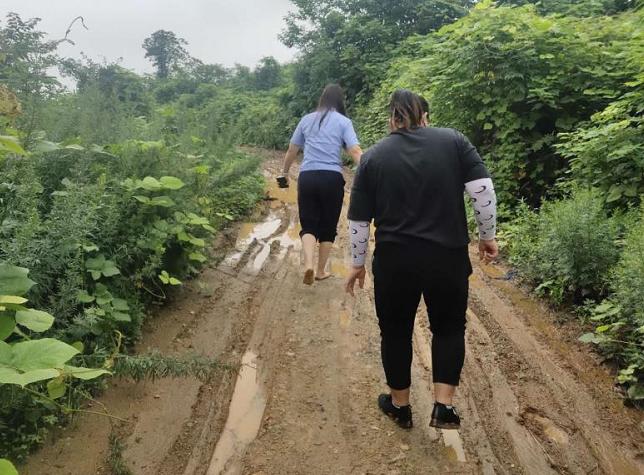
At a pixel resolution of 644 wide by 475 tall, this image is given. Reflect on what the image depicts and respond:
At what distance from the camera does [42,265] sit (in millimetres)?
2869

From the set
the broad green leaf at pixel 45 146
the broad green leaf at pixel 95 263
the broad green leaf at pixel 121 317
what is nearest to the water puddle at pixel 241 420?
the broad green leaf at pixel 121 317

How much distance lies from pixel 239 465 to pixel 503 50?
20.8 ft

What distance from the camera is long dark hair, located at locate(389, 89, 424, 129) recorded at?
2.66 m

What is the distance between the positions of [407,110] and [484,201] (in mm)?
617

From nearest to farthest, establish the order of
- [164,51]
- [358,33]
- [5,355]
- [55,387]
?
[5,355], [55,387], [358,33], [164,51]

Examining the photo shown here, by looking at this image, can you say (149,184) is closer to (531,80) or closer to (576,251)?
(576,251)

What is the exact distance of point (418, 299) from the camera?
275 cm

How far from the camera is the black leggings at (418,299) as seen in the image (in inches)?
103

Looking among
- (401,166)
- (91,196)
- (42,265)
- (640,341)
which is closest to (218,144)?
(91,196)

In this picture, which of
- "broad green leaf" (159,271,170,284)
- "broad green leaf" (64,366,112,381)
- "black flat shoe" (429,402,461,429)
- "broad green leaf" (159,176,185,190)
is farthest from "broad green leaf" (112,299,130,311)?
"black flat shoe" (429,402,461,429)

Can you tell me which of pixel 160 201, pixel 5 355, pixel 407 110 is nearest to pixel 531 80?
pixel 407 110

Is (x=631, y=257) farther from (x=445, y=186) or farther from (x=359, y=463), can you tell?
(x=359, y=463)

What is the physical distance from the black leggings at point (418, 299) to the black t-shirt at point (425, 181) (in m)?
0.08

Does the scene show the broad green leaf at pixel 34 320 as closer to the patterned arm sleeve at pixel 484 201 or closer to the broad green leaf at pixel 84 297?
the broad green leaf at pixel 84 297
